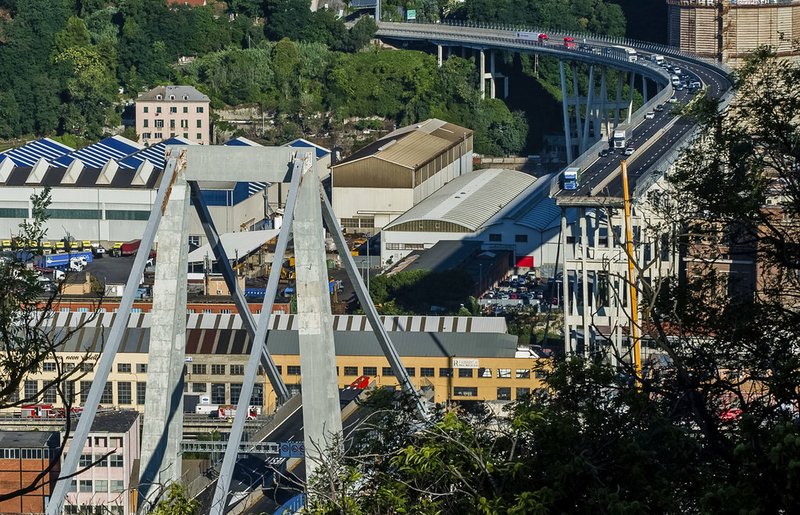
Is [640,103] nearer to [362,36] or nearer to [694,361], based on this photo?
[362,36]

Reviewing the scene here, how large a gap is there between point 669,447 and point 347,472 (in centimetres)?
226

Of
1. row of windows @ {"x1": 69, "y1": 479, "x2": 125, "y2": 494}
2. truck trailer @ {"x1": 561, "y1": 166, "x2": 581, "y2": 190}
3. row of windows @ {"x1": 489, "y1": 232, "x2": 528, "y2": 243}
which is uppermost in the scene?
truck trailer @ {"x1": 561, "y1": 166, "x2": 581, "y2": 190}

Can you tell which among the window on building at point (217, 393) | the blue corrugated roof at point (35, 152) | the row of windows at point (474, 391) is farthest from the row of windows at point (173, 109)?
the row of windows at point (474, 391)

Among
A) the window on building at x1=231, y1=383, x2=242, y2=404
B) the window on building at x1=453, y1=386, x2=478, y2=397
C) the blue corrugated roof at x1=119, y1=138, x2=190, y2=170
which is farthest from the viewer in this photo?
the blue corrugated roof at x1=119, y1=138, x2=190, y2=170

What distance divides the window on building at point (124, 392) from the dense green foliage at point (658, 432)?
1929 centimetres

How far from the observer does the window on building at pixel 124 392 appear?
1257 inches

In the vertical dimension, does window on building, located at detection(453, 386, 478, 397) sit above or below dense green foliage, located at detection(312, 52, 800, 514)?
below

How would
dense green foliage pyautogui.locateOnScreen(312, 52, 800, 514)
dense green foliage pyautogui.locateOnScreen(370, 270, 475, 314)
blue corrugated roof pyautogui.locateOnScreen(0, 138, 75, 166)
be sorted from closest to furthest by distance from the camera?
dense green foliage pyautogui.locateOnScreen(312, 52, 800, 514), dense green foliage pyautogui.locateOnScreen(370, 270, 475, 314), blue corrugated roof pyautogui.locateOnScreen(0, 138, 75, 166)

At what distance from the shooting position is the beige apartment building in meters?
60.7

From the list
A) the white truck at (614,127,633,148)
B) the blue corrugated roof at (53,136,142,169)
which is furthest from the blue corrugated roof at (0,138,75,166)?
the white truck at (614,127,633,148)

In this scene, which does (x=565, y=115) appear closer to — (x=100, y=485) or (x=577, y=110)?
(x=577, y=110)

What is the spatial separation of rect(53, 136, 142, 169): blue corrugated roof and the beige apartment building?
350 centimetres

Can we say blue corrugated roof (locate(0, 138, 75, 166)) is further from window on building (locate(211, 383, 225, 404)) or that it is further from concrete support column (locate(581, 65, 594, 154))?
window on building (locate(211, 383, 225, 404))

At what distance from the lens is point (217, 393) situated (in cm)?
3262
